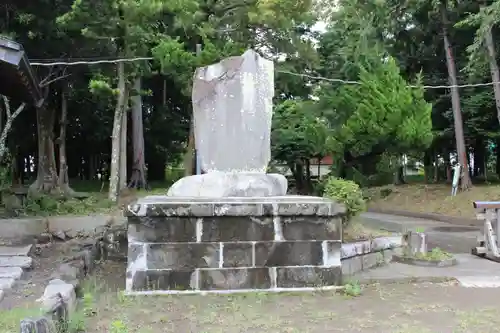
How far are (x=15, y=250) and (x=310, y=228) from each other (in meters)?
5.70

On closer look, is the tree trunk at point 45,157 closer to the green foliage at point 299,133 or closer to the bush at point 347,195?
the green foliage at point 299,133

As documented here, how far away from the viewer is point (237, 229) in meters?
5.80

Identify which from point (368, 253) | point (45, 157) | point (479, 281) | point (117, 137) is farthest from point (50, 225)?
point (479, 281)

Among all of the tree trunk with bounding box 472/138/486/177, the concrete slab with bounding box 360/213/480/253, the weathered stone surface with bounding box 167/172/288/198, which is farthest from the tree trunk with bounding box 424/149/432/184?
the weathered stone surface with bounding box 167/172/288/198

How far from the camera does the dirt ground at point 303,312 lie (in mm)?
4574

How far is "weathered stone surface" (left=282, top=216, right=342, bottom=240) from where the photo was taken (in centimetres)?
588

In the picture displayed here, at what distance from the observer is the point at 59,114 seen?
21531 mm

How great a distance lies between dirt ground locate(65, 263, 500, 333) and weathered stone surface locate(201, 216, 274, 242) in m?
0.60

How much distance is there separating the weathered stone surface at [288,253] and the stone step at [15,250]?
190 inches

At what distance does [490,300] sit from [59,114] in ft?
62.5

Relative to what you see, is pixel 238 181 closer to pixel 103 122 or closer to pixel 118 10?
pixel 118 10

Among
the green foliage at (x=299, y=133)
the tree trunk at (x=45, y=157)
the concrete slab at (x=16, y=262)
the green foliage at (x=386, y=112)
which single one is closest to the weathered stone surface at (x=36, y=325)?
the concrete slab at (x=16, y=262)

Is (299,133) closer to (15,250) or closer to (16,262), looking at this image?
(15,250)

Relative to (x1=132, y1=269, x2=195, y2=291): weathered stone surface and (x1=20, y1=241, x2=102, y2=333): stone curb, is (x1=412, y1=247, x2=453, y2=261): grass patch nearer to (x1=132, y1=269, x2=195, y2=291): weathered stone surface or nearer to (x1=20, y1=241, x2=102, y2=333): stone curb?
(x1=132, y1=269, x2=195, y2=291): weathered stone surface
